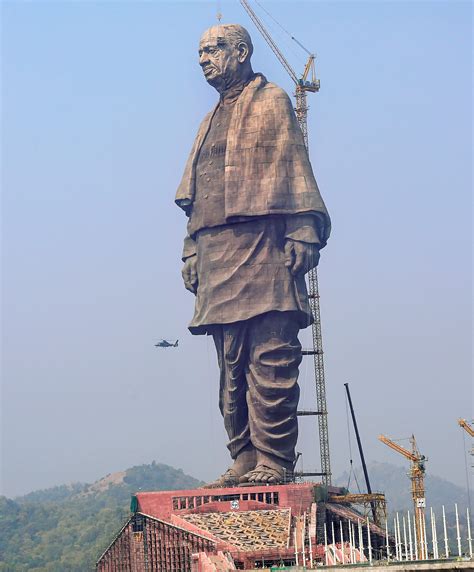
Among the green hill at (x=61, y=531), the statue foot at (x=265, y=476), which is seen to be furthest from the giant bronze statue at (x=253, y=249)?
the green hill at (x=61, y=531)

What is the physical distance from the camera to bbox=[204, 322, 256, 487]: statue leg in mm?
68188

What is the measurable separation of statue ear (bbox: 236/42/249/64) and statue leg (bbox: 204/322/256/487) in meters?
12.7

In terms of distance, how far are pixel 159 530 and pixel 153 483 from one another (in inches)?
5040

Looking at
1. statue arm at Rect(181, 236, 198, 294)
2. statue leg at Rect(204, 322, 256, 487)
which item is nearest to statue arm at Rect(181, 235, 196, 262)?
statue arm at Rect(181, 236, 198, 294)

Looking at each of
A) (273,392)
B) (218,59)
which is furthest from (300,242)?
(218,59)

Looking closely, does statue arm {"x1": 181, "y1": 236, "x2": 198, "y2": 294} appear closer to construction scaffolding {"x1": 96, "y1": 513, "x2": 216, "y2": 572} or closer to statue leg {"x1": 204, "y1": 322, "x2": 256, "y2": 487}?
statue leg {"x1": 204, "y1": 322, "x2": 256, "y2": 487}

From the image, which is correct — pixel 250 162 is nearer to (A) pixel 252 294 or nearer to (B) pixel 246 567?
(A) pixel 252 294

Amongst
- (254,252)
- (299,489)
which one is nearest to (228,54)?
(254,252)

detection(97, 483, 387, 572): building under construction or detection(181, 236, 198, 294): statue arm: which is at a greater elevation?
detection(181, 236, 198, 294): statue arm

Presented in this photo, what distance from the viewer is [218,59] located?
230ft

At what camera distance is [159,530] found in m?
64.4

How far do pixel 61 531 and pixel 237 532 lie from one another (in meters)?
78.4

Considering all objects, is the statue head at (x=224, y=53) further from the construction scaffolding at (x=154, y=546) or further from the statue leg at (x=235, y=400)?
the construction scaffolding at (x=154, y=546)

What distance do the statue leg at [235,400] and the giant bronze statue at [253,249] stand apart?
46 millimetres
